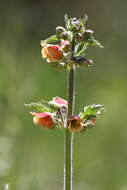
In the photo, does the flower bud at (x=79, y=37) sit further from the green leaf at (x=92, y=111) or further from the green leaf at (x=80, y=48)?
the green leaf at (x=92, y=111)

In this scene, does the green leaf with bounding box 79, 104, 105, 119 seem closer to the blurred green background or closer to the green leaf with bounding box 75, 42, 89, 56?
the green leaf with bounding box 75, 42, 89, 56

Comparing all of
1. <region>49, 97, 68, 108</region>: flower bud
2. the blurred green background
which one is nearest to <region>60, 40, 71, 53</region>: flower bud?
<region>49, 97, 68, 108</region>: flower bud

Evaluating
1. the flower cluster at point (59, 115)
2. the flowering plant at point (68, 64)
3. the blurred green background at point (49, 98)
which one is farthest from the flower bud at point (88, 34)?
the blurred green background at point (49, 98)

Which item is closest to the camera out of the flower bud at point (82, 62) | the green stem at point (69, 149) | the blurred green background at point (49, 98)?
the green stem at point (69, 149)

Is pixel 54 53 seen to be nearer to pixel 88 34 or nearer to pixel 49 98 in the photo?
pixel 88 34

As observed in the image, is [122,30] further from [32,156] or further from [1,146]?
[1,146]

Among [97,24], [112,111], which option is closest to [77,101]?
[112,111]
